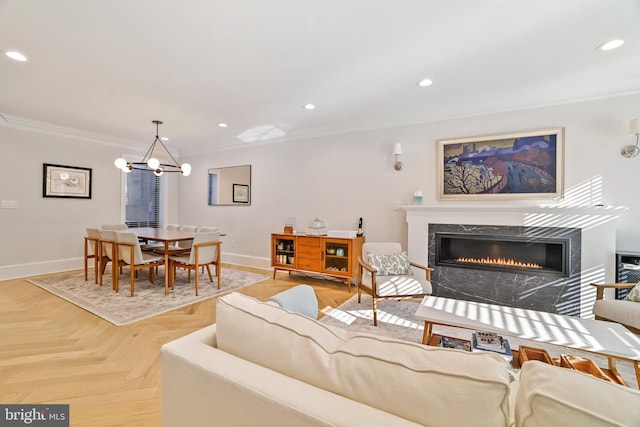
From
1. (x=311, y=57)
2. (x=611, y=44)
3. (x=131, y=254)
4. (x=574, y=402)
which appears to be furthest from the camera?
(x=131, y=254)

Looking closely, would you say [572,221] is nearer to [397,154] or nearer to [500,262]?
[500,262]

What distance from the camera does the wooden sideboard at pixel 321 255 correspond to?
4.11 metres

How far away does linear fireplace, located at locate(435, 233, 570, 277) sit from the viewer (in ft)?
Result: 10.4

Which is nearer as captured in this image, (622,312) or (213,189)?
(622,312)

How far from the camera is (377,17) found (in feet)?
6.59

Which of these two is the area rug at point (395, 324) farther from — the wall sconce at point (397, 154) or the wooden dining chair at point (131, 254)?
the wooden dining chair at point (131, 254)

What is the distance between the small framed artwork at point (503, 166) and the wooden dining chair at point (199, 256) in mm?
3246

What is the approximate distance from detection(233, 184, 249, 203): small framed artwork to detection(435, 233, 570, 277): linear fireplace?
3.64 meters

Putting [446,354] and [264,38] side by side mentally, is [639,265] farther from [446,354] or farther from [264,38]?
[264,38]

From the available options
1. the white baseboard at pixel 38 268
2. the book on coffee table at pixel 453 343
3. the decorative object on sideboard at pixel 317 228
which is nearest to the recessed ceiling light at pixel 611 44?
the book on coffee table at pixel 453 343

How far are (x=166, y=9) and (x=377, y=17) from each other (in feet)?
4.84

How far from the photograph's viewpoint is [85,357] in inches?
85.3

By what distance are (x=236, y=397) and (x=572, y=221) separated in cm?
377

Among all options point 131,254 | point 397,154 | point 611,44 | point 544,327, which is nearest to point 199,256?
point 131,254
